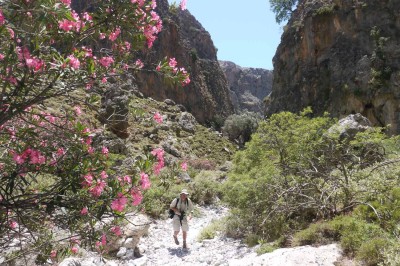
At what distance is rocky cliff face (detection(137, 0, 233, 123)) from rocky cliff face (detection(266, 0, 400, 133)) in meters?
16.1

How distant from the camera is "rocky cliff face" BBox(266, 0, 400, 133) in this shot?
68.1ft

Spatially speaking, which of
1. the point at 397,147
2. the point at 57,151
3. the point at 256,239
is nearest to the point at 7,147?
the point at 57,151

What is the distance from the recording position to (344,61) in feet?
79.3

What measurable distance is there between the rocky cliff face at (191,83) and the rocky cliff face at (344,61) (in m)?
16.1

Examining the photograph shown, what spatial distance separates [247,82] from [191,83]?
65646mm

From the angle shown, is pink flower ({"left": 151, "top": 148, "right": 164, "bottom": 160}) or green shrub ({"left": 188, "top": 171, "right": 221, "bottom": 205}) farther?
green shrub ({"left": 188, "top": 171, "right": 221, "bottom": 205})

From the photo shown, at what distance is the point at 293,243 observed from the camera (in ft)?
20.7

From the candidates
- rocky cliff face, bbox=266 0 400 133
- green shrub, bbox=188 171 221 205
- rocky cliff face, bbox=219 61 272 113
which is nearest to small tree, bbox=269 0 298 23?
rocky cliff face, bbox=266 0 400 133

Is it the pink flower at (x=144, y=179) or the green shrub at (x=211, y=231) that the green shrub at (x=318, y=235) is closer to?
the green shrub at (x=211, y=231)

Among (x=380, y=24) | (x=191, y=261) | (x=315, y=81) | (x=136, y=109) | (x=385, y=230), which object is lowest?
(x=191, y=261)

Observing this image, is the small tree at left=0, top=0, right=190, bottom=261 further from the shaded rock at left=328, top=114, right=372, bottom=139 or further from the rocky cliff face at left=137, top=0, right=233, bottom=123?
the rocky cliff face at left=137, top=0, right=233, bottom=123

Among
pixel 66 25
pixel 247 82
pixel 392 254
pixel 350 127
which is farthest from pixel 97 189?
pixel 247 82

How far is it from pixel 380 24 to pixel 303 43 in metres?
5.98

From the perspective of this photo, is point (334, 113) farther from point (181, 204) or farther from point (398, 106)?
point (181, 204)
